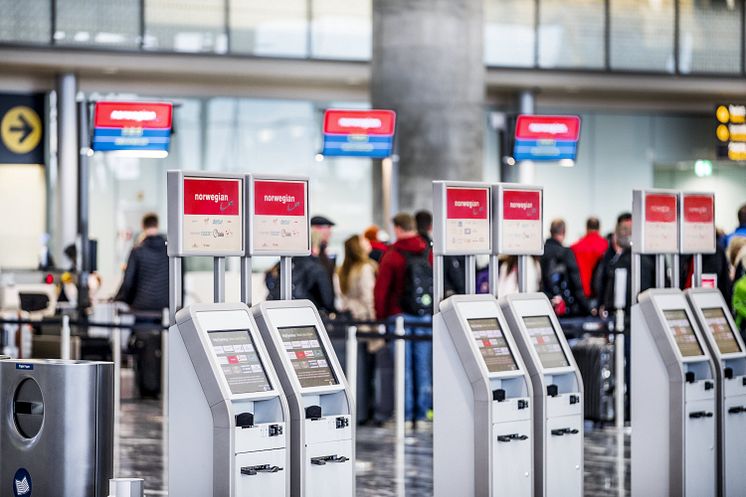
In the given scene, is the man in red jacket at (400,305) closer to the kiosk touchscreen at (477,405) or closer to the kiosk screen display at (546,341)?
the kiosk screen display at (546,341)

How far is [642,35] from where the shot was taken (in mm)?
22844

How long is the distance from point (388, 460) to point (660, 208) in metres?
3.12

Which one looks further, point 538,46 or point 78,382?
point 538,46

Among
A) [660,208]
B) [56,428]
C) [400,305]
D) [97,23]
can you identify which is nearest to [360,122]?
[400,305]

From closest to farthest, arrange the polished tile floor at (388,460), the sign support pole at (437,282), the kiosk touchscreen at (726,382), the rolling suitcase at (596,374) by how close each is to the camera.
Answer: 1. the sign support pole at (437,282)
2. the kiosk touchscreen at (726,382)
3. the polished tile floor at (388,460)
4. the rolling suitcase at (596,374)

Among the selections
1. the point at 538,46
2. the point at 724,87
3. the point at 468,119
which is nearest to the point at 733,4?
the point at 724,87

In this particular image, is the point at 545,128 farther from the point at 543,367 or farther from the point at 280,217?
the point at 280,217

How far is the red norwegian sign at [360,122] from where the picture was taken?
16.1 metres

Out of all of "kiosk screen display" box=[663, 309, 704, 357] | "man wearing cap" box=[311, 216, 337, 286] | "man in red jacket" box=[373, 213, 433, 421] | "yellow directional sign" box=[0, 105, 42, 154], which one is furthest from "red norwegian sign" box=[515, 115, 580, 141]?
A: "yellow directional sign" box=[0, 105, 42, 154]

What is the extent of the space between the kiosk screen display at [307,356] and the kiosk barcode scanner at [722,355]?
2921mm

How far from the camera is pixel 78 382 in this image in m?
7.34

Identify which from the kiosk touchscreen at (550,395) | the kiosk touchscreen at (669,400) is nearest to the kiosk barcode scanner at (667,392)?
the kiosk touchscreen at (669,400)

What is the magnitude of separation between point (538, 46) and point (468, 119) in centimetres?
375

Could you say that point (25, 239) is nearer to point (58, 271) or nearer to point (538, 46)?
point (58, 271)
